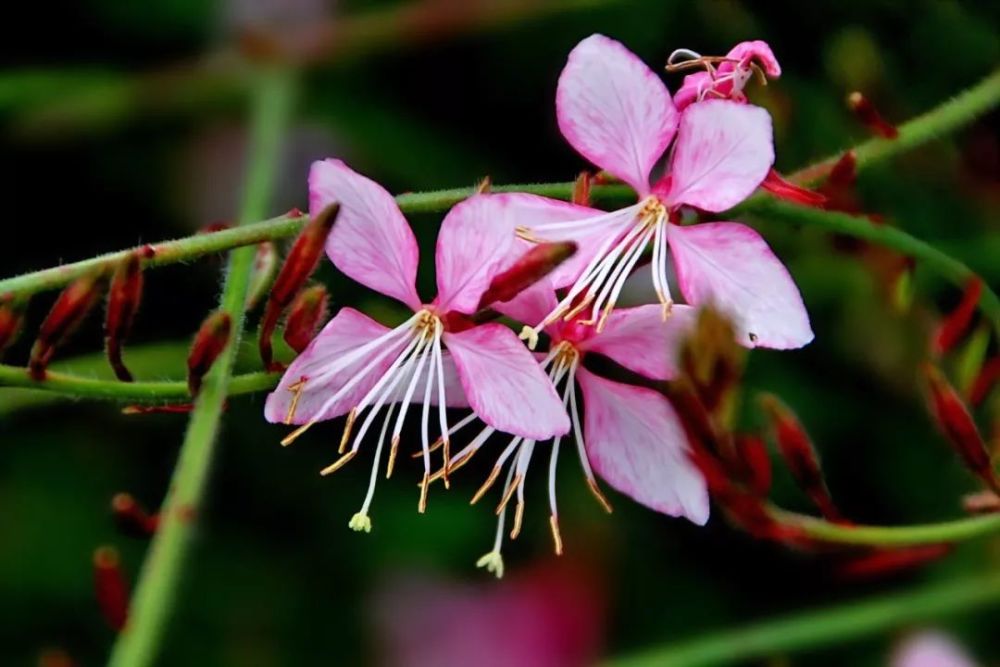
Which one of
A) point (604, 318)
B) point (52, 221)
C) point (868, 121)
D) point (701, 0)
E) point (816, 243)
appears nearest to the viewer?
point (604, 318)

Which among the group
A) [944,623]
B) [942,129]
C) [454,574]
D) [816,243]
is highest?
[942,129]

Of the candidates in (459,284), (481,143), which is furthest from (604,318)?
(481,143)

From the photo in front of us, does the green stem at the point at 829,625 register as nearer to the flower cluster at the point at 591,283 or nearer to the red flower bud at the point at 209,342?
the flower cluster at the point at 591,283

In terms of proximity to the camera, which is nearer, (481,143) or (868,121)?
(868,121)

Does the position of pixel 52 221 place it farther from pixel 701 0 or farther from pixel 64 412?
pixel 701 0

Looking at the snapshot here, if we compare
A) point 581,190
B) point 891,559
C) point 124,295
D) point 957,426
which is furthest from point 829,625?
point 124,295

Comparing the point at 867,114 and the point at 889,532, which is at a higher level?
the point at 867,114

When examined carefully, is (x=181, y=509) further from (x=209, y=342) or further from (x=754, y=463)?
(x=754, y=463)

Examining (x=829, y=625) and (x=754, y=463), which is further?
(x=829, y=625)
